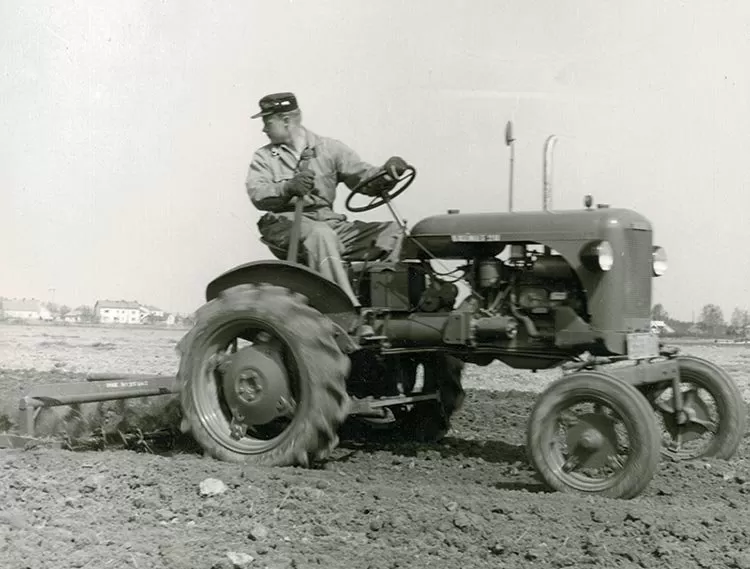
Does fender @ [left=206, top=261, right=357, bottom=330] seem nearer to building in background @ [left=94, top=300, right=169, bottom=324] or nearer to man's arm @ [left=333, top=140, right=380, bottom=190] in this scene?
man's arm @ [left=333, top=140, right=380, bottom=190]

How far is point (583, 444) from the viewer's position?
471 cm

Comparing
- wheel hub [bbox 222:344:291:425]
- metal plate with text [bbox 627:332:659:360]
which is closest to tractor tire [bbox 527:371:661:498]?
metal plate with text [bbox 627:332:659:360]

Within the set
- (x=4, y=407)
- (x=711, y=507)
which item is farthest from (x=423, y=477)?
(x=4, y=407)

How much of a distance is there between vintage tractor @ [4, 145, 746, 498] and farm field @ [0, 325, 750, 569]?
0.30m

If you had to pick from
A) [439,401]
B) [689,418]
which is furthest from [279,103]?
[689,418]

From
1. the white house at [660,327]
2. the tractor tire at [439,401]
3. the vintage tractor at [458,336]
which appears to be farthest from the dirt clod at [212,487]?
the white house at [660,327]

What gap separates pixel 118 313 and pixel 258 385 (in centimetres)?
3756

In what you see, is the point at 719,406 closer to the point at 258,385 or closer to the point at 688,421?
the point at 688,421

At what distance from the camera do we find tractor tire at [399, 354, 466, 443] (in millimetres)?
6559

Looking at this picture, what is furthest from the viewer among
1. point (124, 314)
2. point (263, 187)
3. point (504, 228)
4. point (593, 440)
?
point (124, 314)

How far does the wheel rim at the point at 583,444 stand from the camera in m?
4.70

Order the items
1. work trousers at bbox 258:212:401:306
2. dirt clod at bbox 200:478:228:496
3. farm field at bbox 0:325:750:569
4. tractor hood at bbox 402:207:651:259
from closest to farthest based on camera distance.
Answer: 1. farm field at bbox 0:325:750:569
2. dirt clod at bbox 200:478:228:496
3. tractor hood at bbox 402:207:651:259
4. work trousers at bbox 258:212:401:306

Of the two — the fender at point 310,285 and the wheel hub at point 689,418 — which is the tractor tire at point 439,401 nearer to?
the fender at point 310,285

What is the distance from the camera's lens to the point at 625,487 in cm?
453
